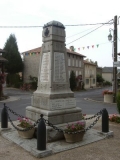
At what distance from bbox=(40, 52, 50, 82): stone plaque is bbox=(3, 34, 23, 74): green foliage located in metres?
36.6

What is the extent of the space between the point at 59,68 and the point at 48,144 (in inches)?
Answer: 95.7

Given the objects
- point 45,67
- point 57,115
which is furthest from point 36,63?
point 57,115

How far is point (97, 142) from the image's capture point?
5.72 m

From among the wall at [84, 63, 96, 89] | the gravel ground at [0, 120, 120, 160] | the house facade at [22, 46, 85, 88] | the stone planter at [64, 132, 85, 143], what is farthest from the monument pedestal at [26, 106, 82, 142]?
the wall at [84, 63, 96, 89]

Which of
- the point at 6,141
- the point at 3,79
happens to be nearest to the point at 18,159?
the point at 6,141

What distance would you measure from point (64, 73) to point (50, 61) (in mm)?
652

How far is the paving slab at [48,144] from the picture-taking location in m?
4.72

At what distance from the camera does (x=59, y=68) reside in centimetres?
639

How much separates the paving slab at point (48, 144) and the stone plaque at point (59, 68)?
199cm

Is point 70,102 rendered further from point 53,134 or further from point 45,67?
point 45,67

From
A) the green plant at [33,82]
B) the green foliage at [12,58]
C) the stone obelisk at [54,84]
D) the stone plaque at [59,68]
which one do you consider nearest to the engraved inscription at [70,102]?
the stone obelisk at [54,84]

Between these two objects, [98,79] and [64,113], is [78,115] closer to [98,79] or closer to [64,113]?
[64,113]

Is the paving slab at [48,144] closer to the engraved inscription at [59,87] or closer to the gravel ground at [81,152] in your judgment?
the gravel ground at [81,152]

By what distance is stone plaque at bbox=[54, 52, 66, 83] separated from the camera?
629 cm
